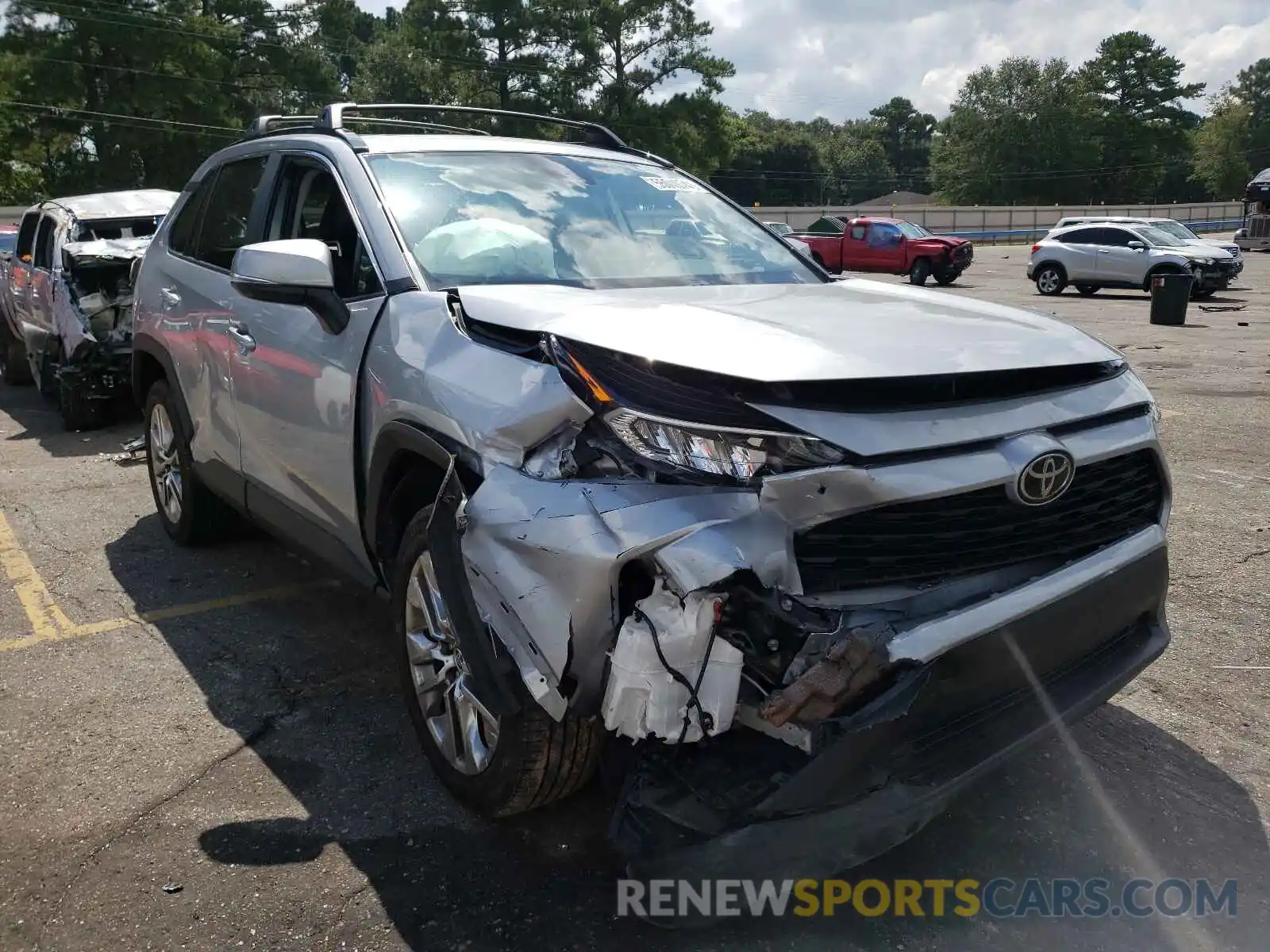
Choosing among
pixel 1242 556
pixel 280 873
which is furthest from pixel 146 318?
pixel 1242 556

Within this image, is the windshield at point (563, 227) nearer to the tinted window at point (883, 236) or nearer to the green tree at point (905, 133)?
the tinted window at point (883, 236)

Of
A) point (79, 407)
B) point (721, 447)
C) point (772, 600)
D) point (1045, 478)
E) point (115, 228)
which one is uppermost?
point (115, 228)

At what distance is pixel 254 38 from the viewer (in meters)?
46.9

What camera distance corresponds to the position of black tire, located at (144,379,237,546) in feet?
16.2

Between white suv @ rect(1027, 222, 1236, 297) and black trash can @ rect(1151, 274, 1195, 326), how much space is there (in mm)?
5024

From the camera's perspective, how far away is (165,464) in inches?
212

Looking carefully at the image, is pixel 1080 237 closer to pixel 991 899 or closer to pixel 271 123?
pixel 271 123

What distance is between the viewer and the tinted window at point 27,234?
1026cm

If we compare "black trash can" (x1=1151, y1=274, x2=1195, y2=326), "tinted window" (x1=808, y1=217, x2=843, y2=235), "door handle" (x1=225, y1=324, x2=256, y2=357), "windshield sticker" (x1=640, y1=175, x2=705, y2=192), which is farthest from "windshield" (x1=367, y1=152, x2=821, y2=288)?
"tinted window" (x1=808, y1=217, x2=843, y2=235)

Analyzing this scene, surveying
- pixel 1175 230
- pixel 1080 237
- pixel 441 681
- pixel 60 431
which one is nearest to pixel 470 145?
pixel 441 681

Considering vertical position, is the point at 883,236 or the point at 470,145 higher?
the point at 470,145

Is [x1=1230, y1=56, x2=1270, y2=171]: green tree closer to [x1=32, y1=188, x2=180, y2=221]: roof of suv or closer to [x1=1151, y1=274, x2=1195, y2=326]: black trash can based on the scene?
[x1=1151, y1=274, x2=1195, y2=326]: black trash can

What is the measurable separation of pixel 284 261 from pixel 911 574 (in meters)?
2.02

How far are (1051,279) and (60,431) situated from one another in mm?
20008
